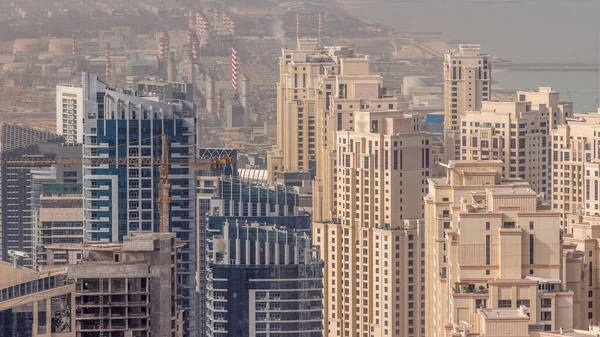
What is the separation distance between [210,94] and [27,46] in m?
3.09

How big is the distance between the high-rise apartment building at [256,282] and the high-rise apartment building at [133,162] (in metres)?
0.54

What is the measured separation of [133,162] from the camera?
23.3m

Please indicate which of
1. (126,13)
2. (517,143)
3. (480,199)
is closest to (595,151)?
(517,143)

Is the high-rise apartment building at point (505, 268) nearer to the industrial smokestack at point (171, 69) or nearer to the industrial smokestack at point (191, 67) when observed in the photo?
the industrial smokestack at point (171, 69)

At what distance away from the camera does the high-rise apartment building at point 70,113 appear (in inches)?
978

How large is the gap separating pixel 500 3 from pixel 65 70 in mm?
5106

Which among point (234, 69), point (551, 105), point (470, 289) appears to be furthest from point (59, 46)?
point (470, 289)

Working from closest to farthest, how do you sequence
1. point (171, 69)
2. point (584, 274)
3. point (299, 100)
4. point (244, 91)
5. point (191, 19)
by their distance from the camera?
point (584, 274)
point (191, 19)
point (171, 69)
point (244, 91)
point (299, 100)

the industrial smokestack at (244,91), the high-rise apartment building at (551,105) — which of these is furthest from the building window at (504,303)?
the industrial smokestack at (244,91)

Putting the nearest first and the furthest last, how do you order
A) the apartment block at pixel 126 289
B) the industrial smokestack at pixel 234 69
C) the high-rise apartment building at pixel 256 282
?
1. the apartment block at pixel 126 289
2. the high-rise apartment building at pixel 256 282
3. the industrial smokestack at pixel 234 69

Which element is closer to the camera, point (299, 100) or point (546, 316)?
point (546, 316)

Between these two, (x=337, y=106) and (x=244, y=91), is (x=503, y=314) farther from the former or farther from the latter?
(x=244, y=91)

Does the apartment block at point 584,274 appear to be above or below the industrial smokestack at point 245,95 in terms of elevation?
below

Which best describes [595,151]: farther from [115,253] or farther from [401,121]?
[115,253]
